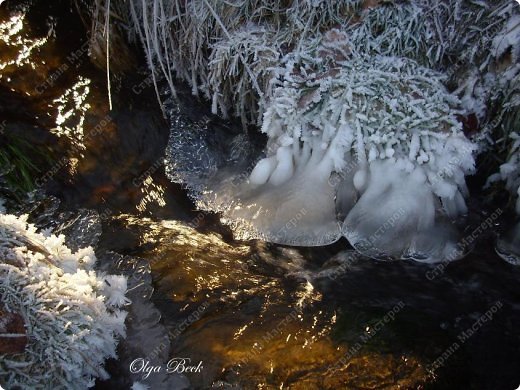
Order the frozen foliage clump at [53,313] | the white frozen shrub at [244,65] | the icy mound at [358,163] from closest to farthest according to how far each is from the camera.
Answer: the frozen foliage clump at [53,313], the icy mound at [358,163], the white frozen shrub at [244,65]

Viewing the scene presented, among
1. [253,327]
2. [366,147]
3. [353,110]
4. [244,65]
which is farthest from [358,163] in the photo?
[253,327]

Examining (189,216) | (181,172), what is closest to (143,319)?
(189,216)

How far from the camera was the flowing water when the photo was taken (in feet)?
7.11

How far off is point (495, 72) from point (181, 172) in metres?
2.32

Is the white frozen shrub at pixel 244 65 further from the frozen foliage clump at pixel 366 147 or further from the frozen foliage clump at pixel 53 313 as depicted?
the frozen foliage clump at pixel 53 313

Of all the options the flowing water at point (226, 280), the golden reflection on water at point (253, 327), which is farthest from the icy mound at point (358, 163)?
the golden reflection on water at point (253, 327)

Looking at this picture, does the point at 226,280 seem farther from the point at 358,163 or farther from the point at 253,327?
the point at 358,163

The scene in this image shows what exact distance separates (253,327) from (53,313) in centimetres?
93

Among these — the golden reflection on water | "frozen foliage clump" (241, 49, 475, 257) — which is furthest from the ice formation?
the golden reflection on water

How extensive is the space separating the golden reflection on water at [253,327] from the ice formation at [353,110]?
40cm

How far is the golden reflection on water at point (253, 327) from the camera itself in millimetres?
2098

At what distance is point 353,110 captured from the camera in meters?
3.08

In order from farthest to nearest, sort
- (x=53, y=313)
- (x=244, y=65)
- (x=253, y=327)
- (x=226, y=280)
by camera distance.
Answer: (x=244, y=65) < (x=226, y=280) < (x=253, y=327) < (x=53, y=313)

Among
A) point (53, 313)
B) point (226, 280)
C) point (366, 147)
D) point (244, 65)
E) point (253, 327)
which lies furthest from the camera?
point (244, 65)
